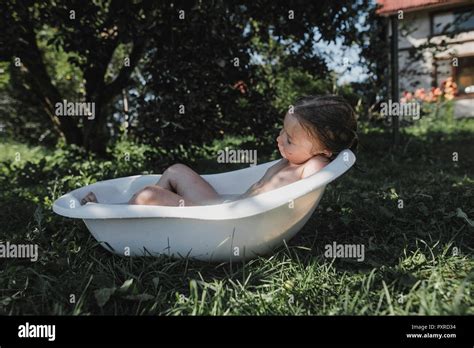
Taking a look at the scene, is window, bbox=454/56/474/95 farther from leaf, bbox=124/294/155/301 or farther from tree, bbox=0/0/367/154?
leaf, bbox=124/294/155/301

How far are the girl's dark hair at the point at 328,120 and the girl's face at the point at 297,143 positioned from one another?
0.9 inches

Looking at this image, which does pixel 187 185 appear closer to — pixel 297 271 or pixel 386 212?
pixel 297 271

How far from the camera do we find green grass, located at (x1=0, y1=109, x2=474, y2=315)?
1.58 metres

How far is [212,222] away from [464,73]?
948cm

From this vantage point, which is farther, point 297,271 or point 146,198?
point 146,198

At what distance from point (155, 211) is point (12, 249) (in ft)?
2.69

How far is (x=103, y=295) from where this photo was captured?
1574 mm

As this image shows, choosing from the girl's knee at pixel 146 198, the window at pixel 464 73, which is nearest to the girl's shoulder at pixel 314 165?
the girl's knee at pixel 146 198

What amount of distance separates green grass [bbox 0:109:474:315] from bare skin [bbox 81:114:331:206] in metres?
0.29

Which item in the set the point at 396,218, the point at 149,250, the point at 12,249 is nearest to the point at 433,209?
the point at 396,218

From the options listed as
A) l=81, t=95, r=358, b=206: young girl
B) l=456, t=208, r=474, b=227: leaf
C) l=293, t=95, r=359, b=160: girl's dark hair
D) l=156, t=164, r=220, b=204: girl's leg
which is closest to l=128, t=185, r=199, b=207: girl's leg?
l=81, t=95, r=358, b=206: young girl

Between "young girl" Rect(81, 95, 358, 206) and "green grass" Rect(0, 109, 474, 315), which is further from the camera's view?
"young girl" Rect(81, 95, 358, 206)

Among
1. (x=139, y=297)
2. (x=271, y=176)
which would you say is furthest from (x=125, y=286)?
(x=271, y=176)

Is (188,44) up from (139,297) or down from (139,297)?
up
